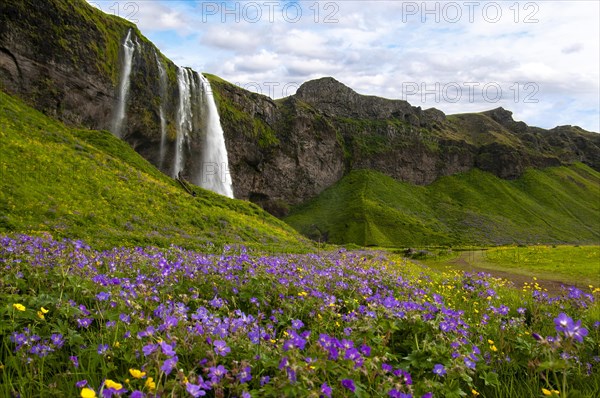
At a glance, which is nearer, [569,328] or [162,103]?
[569,328]

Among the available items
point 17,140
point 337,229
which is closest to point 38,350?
point 17,140

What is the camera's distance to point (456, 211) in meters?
131

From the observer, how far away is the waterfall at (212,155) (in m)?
73.4

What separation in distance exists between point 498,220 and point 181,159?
102 m

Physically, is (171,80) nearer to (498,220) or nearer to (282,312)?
(282,312)

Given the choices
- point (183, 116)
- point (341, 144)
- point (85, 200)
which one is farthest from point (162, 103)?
point (341, 144)

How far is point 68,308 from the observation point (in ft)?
13.5

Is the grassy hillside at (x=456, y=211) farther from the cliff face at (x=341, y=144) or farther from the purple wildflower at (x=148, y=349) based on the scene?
the purple wildflower at (x=148, y=349)

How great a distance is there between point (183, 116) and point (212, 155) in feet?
28.0

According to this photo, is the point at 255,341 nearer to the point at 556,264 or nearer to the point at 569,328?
the point at 569,328

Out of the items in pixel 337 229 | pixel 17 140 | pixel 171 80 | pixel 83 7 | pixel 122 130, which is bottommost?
pixel 337 229

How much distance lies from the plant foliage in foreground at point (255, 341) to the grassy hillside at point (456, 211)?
90408 millimetres

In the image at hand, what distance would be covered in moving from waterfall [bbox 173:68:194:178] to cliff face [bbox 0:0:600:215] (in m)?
0.89

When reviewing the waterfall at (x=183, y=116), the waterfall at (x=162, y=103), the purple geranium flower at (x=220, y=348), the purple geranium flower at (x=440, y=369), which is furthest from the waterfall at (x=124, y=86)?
the purple geranium flower at (x=440, y=369)
